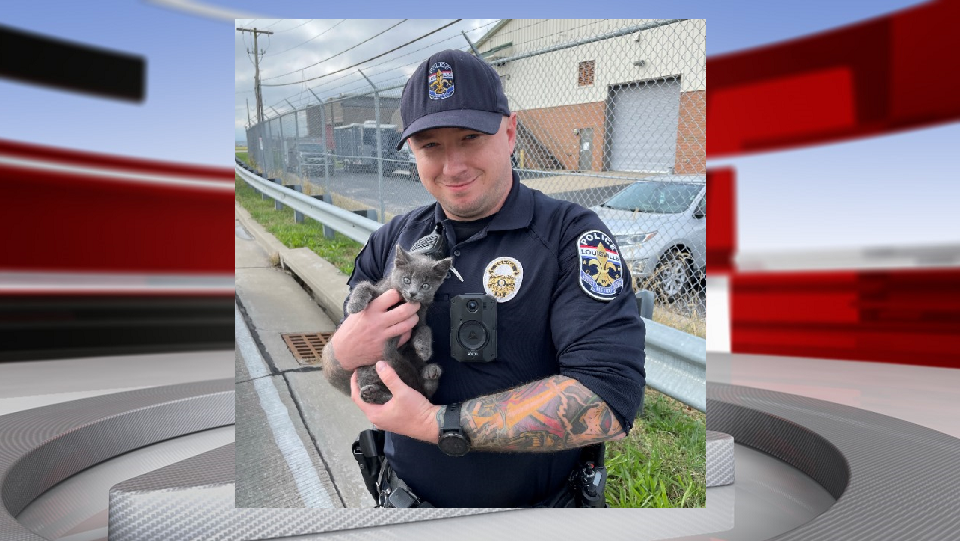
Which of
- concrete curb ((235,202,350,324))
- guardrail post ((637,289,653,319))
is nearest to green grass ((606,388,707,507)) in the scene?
guardrail post ((637,289,653,319))

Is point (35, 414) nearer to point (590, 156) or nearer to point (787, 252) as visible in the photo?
point (590, 156)

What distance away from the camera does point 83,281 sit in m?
7.55

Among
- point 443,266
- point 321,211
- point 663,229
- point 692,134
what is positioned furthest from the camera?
point 321,211

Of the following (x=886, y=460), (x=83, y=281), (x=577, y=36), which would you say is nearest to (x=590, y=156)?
(x=577, y=36)

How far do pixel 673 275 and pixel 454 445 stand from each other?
92cm

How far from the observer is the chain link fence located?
1920 millimetres

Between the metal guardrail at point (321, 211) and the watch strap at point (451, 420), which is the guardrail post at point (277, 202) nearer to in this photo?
the metal guardrail at point (321, 211)

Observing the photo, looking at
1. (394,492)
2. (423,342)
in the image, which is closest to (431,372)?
(423,342)

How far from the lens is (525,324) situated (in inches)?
63.5

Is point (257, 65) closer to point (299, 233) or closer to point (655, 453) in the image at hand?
point (299, 233)

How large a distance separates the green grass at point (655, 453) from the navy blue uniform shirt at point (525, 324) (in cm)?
39

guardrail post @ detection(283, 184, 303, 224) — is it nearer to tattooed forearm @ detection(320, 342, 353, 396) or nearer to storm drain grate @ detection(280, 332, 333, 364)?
storm drain grate @ detection(280, 332, 333, 364)

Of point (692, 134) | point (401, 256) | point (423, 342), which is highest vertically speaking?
point (692, 134)

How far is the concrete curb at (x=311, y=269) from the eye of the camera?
86.8 inches
